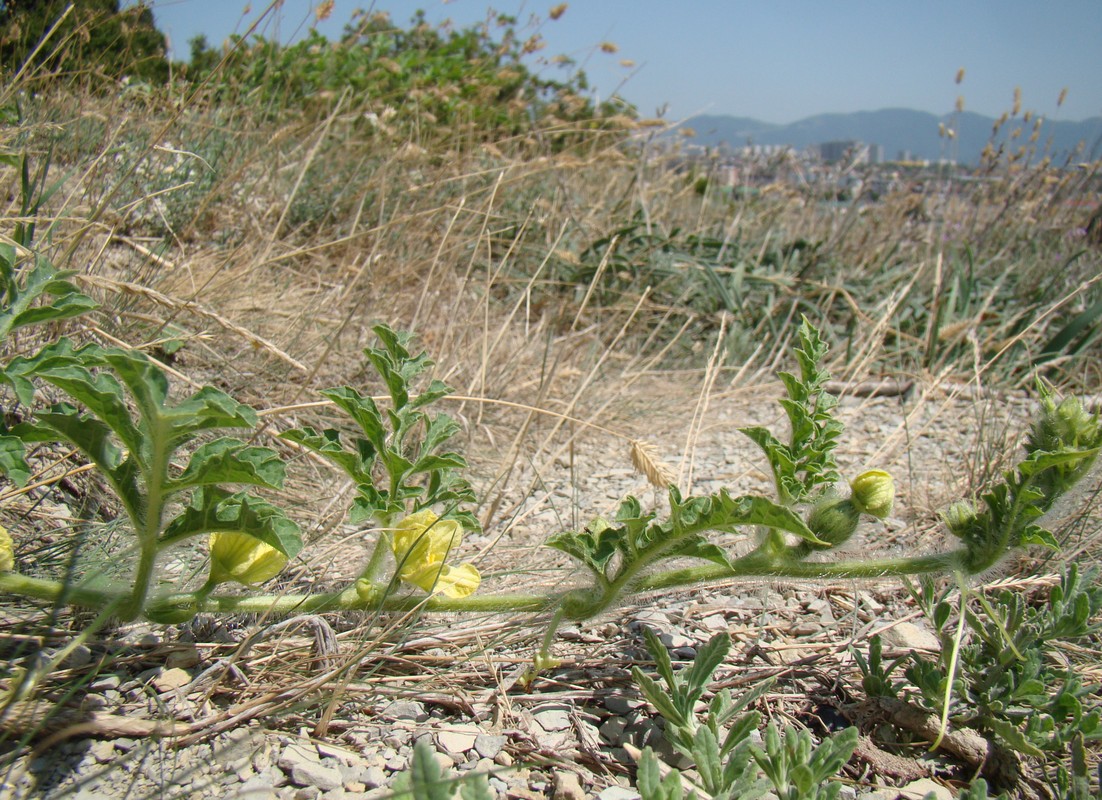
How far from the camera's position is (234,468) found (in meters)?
1.03

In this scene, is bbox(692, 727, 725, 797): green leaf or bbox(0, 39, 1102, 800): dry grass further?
bbox(0, 39, 1102, 800): dry grass

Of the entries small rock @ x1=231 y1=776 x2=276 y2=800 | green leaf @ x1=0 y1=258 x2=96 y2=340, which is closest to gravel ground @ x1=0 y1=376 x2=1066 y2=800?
small rock @ x1=231 y1=776 x2=276 y2=800

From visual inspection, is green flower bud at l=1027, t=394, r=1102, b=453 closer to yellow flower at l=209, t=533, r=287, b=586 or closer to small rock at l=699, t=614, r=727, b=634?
small rock at l=699, t=614, r=727, b=634

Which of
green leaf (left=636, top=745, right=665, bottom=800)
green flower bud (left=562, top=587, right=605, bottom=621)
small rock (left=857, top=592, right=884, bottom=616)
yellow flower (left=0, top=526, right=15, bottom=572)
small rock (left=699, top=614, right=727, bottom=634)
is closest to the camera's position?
green leaf (left=636, top=745, right=665, bottom=800)

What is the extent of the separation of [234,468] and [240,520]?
0.25 feet

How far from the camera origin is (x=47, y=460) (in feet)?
5.55

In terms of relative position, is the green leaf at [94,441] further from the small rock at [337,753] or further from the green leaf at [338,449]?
the small rock at [337,753]

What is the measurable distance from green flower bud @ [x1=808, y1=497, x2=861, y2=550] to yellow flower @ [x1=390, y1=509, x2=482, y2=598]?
559 millimetres

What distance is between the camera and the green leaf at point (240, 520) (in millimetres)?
1056

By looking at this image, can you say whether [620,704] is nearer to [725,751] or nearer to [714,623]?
[725,751]

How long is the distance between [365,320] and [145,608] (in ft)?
5.20

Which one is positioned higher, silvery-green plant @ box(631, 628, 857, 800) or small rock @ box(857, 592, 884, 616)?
silvery-green plant @ box(631, 628, 857, 800)

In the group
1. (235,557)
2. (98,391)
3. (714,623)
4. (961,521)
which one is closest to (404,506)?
(235,557)

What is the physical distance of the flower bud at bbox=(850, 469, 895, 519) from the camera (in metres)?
1.22
